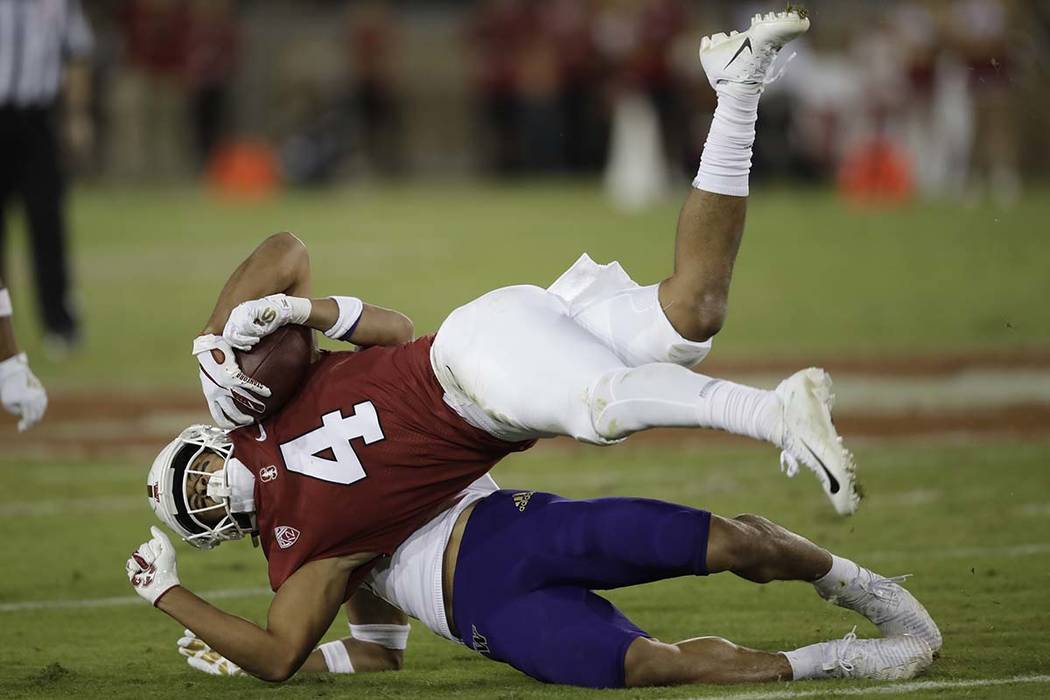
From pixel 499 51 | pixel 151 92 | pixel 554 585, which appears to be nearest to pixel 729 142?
pixel 554 585

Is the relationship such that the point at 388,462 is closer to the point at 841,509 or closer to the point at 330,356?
the point at 330,356

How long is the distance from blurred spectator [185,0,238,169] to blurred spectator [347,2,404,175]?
1346 mm

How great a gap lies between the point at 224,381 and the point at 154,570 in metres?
0.44

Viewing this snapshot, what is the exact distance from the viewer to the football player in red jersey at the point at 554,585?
3.58 m

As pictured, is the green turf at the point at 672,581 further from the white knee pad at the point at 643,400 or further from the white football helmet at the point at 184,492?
the white knee pad at the point at 643,400

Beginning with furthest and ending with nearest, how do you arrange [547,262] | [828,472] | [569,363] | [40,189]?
[547,262] → [40,189] → [569,363] → [828,472]

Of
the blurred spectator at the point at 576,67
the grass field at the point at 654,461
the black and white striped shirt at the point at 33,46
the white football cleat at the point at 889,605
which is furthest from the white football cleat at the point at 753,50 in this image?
the blurred spectator at the point at 576,67

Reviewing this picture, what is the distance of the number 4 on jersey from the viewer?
12.3 feet

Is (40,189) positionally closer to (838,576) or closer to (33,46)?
(33,46)

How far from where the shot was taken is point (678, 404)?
3.40 metres

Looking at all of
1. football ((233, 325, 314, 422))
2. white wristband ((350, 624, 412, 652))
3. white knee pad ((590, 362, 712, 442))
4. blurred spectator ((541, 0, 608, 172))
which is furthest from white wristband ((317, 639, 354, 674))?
blurred spectator ((541, 0, 608, 172))

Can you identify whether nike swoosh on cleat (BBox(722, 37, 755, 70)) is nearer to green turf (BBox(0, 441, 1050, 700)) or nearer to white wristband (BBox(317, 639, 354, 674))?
green turf (BBox(0, 441, 1050, 700))

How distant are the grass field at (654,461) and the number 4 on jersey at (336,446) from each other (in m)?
0.49

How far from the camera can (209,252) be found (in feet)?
42.6
